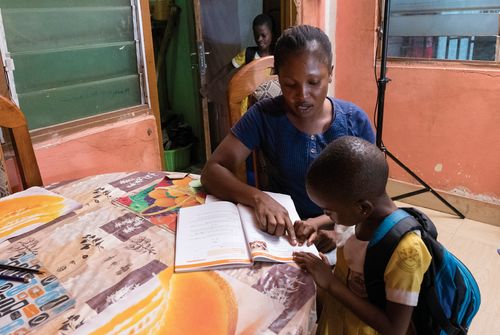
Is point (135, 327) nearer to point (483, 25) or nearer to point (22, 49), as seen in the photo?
point (22, 49)

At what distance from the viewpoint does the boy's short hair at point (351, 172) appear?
734 millimetres

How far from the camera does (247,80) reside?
1.46 metres

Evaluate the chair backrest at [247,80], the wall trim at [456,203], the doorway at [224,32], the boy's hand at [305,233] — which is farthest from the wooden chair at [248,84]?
the doorway at [224,32]

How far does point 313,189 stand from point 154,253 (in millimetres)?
372

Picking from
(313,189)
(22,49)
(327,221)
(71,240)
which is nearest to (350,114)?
(327,221)

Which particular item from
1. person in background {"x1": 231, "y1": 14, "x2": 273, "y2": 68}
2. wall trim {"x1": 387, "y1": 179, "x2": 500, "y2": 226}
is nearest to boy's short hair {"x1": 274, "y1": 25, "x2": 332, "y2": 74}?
wall trim {"x1": 387, "y1": 179, "x2": 500, "y2": 226}

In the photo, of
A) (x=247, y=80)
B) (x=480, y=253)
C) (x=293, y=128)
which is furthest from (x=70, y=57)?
(x=480, y=253)

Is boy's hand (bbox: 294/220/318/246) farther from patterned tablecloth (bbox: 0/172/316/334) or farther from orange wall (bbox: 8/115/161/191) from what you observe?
orange wall (bbox: 8/115/161/191)

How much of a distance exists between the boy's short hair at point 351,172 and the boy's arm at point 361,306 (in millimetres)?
144

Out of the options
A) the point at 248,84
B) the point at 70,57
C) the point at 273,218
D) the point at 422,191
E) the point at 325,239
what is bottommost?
the point at 422,191

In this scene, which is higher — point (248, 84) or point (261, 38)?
point (261, 38)

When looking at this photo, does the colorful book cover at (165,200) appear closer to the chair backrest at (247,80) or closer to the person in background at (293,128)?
the person in background at (293,128)

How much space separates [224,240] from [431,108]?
1.96m

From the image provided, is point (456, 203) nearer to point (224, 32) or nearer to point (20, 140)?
point (224, 32)
